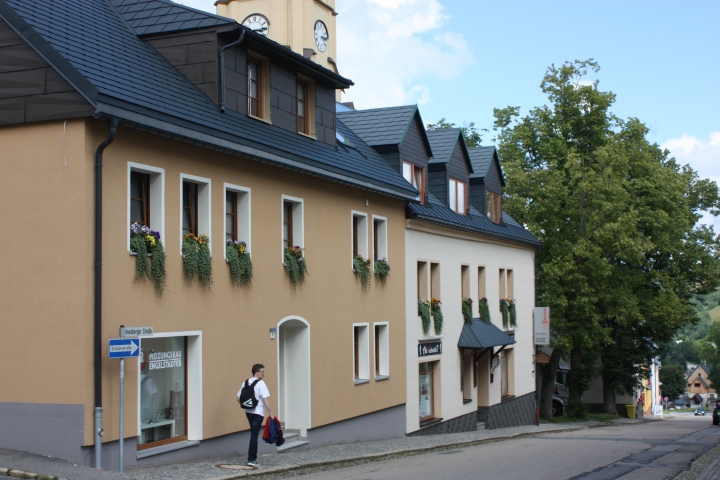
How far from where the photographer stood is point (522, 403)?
34.6 meters

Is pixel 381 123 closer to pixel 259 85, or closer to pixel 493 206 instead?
pixel 259 85

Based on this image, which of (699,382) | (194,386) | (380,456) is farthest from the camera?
(699,382)

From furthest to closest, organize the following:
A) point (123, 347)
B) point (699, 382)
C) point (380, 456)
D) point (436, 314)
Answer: point (699, 382) < point (436, 314) < point (380, 456) < point (123, 347)

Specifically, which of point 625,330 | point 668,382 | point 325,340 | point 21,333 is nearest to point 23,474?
point 21,333

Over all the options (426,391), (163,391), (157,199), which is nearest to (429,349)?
(426,391)

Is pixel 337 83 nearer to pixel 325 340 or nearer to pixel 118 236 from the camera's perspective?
pixel 325 340

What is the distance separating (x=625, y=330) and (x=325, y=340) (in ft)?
95.1

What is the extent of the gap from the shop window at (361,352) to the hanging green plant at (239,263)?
18.9 ft

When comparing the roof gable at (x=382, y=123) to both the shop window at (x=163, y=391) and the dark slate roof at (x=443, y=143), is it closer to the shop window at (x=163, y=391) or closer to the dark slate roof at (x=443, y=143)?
the dark slate roof at (x=443, y=143)

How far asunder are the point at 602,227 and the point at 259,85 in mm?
20592

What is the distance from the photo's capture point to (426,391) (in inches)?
1023

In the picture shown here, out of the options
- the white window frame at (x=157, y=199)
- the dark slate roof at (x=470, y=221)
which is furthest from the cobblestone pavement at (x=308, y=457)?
the dark slate roof at (x=470, y=221)

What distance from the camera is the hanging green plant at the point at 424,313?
A: 2505 centimetres

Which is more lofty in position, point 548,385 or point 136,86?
point 136,86
